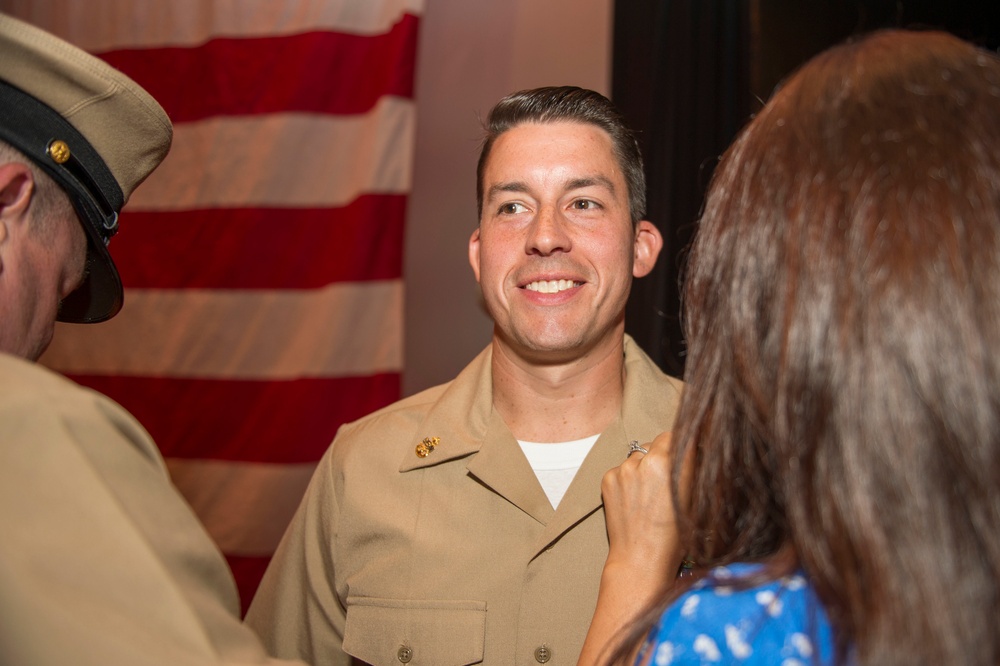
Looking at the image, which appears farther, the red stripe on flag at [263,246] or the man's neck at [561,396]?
the red stripe on flag at [263,246]

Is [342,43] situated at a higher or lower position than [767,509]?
higher

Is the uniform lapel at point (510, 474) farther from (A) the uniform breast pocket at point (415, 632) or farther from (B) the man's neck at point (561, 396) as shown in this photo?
(A) the uniform breast pocket at point (415, 632)

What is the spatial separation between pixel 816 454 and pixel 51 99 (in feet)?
3.09

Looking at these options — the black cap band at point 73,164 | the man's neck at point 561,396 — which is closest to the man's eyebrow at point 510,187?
the man's neck at point 561,396

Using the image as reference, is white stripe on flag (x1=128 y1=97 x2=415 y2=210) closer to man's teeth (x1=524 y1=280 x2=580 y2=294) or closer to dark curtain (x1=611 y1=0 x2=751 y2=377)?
dark curtain (x1=611 y1=0 x2=751 y2=377)

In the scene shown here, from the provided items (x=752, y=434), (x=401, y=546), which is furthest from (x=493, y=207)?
(x=752, y=434)

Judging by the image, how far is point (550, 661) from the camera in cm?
140

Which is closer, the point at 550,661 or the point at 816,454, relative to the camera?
the point at 816,454

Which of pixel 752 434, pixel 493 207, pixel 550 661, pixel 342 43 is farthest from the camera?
pixel 342 43

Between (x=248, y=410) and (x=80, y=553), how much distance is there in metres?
2.09

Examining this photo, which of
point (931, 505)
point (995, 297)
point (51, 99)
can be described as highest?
point (51, 99)

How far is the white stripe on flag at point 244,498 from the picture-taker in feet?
8.84

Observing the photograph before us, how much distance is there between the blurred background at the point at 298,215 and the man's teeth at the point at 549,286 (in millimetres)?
841

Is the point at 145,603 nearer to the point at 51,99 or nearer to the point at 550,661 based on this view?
the point at 51,99
